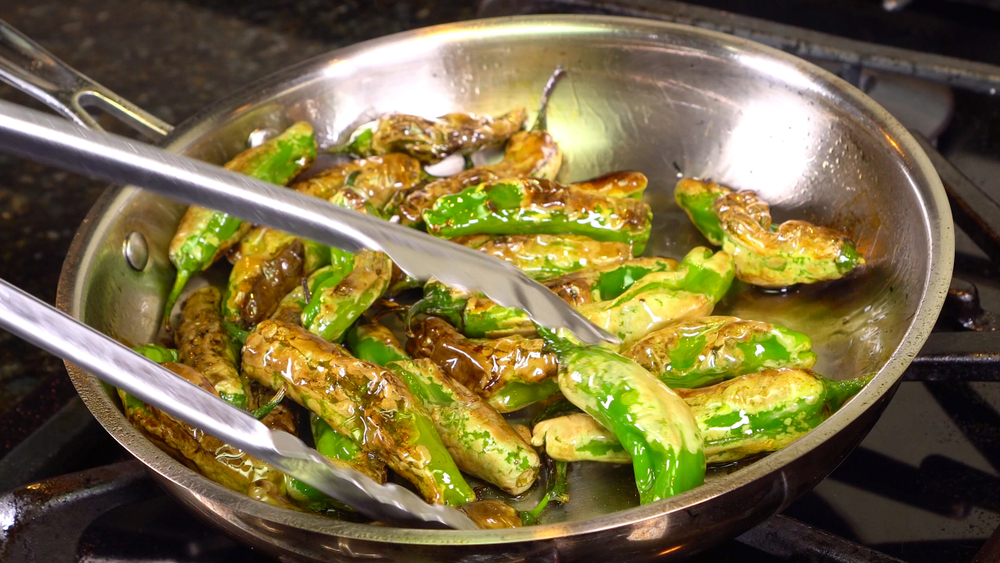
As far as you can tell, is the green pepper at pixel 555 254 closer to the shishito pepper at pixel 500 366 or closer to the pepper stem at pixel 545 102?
the shishito pepper at pixel 500 366

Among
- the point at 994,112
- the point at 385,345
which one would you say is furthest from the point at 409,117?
the point at 994,112

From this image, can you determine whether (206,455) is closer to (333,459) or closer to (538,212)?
(333,459)

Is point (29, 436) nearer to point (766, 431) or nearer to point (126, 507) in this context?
point (126, 507)

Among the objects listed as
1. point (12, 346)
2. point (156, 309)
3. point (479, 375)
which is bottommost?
point (12, 346)

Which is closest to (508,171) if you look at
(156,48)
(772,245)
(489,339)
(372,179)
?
(372,179)

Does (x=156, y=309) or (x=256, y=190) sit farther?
(x=156, y=309)

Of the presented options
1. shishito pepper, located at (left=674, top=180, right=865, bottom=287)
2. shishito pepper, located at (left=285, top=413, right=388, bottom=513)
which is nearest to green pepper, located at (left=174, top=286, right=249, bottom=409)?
shishito pepper, located at (left=285, top=413, right=388, bottom=513)
